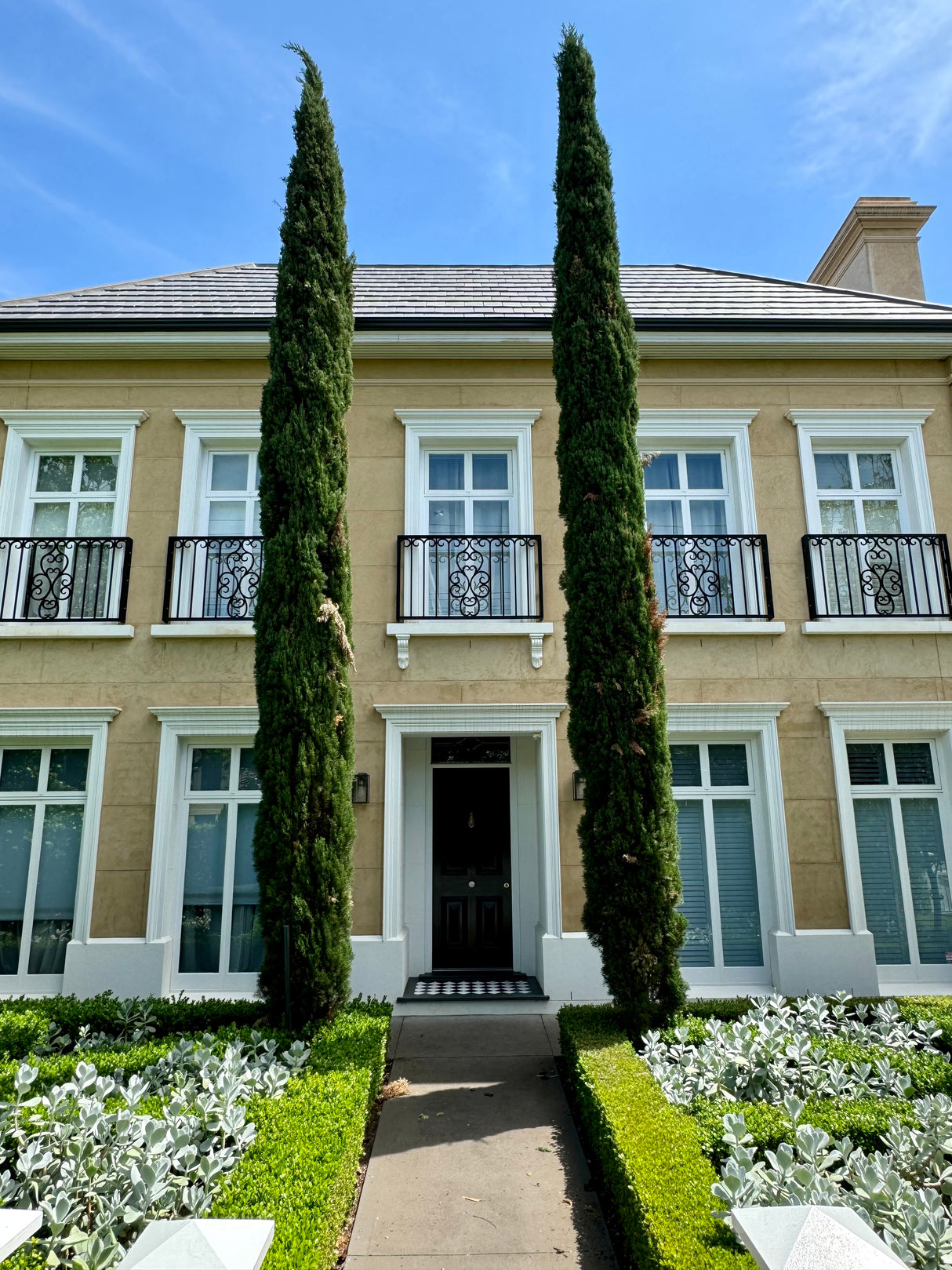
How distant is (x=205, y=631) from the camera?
8406 millimetres

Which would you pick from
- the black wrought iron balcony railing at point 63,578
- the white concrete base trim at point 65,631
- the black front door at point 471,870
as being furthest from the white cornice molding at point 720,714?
the black wrought iron balcony railing at point 63,578

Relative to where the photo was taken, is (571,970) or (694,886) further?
(694,886)

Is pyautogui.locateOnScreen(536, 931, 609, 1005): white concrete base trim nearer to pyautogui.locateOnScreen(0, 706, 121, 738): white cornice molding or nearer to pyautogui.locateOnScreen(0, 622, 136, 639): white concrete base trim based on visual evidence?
pyautogui.locateOnScreen(0, 706, 121, 738): white cornice molding

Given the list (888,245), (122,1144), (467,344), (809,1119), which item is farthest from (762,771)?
(888,245)

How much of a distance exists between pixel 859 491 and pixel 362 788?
6.41 meters

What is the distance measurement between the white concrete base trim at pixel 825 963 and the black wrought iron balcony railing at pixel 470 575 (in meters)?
4.16

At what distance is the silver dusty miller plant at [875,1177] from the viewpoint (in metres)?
3.07

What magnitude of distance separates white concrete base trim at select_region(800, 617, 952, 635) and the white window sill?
1.19ft

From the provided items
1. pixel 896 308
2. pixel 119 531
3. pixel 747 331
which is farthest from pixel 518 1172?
pixel 896 308

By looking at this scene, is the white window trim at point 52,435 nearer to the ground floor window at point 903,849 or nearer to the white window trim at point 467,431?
the white window trim at point 467,431

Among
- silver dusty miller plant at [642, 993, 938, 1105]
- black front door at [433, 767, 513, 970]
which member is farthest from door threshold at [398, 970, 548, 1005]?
silver dusty miller plant at [642, 993, 938, 1105]

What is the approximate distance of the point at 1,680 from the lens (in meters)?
8.40

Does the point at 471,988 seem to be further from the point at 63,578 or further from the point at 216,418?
the point at 216,418

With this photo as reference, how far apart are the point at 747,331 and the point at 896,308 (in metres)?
2.23
